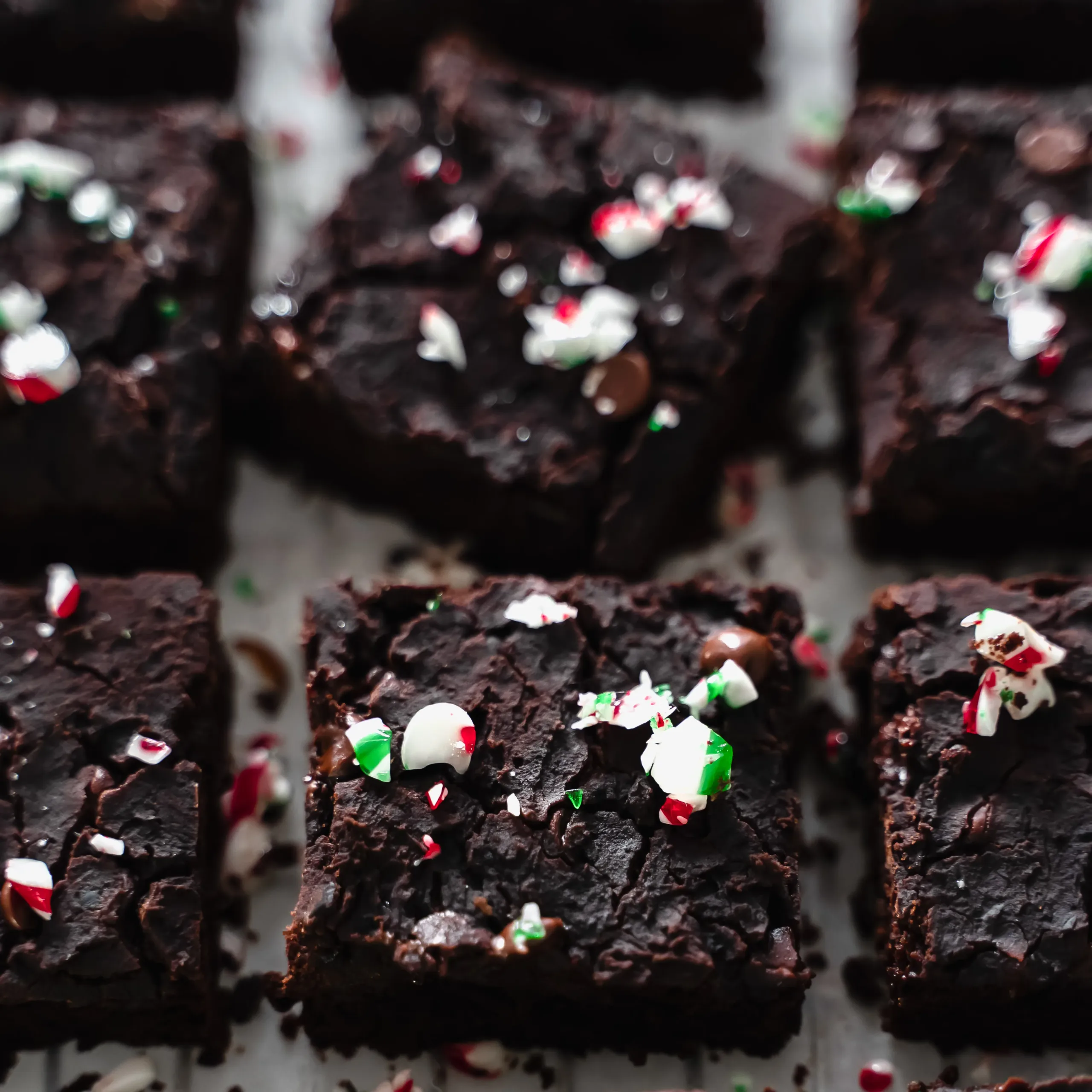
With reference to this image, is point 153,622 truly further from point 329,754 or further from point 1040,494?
point 1040,494

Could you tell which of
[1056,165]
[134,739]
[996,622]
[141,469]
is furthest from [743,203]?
[134,739]

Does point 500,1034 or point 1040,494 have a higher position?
point 1040,494

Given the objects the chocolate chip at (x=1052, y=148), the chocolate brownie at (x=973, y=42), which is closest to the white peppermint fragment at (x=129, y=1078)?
the chocolate chip at (x=1052, y=148)

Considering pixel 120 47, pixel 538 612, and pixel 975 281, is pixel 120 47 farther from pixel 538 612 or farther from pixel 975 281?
pixel 975 281

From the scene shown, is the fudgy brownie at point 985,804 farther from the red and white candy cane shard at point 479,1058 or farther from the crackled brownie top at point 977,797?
the red and white candy cane shard at point 479,1058

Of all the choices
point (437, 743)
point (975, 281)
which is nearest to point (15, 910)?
point (437, 743)

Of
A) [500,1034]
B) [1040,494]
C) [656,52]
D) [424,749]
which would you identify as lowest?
[500,1034]

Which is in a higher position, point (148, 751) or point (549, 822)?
point (148, 751)
